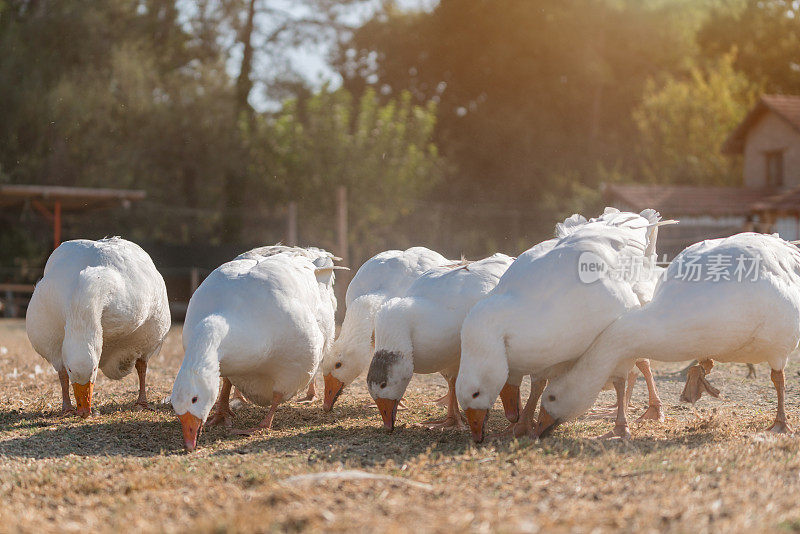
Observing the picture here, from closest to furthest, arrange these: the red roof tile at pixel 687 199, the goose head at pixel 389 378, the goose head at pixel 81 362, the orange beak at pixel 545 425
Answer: the orange beak at pixel 545 425, the goose head at pixel 389 378, the goose head at pixel 81 362, the red roof tile at pixel 687 199

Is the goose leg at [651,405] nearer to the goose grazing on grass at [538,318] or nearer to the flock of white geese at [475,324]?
the flock of white geese at [475,324]

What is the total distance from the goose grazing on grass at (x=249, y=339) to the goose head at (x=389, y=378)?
53 cm

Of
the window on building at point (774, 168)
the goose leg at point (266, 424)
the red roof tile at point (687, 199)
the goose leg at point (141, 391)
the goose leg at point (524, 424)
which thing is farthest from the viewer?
the window on building at point (774, 168)

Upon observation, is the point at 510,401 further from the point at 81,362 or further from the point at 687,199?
the point at 687,199

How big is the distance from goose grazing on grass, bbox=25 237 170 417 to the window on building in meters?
24.6

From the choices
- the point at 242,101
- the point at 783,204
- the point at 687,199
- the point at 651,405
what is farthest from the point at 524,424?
the point at 242,101

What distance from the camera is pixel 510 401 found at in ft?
18.7

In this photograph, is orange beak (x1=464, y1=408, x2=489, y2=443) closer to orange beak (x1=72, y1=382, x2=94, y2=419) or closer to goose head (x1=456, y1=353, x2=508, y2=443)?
goose head (x1=456, y1=353, x2=508, y2=443)

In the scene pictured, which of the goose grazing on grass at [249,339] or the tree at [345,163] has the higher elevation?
the tree at [345,163]

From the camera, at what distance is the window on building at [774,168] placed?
27.0 metres

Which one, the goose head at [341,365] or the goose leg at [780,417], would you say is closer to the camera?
the goose leg at [780,417]

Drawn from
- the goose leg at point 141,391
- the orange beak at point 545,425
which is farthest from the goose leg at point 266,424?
the orange beak at point 545,425

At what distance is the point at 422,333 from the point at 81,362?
2.53m

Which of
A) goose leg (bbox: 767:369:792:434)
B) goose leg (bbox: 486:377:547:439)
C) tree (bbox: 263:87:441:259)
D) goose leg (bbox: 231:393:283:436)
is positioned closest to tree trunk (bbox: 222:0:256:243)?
tree (bbox: 263:87:441:259)
